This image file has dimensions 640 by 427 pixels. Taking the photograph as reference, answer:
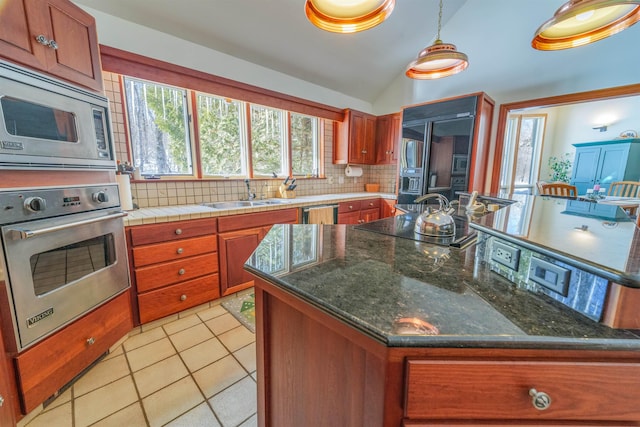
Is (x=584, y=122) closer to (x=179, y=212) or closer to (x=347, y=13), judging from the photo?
(x=347, y=13)

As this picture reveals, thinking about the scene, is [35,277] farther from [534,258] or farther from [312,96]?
[312,96]

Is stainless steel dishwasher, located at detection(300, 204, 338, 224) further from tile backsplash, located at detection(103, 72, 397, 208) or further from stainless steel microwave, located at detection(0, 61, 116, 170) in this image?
stainless steel microwave, located at detection(0, 61, 116, 170)

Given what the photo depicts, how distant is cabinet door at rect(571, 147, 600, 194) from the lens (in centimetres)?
516

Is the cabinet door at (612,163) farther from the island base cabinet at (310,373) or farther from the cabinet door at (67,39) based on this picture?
the cabinet door at (67,39)

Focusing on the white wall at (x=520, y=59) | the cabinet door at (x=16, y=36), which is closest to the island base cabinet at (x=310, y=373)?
the cabinet door at (x=16, y=36)

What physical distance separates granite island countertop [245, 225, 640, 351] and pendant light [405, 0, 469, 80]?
1423mm

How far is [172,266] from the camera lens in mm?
1963

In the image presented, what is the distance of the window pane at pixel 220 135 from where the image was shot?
8.62ft

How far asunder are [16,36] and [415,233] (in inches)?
82.1

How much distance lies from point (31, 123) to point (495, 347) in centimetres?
201

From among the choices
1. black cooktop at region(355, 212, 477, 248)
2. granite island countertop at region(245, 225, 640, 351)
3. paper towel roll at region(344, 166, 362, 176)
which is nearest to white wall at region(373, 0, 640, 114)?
paper towel roll at region(344, 166, 362, 176)

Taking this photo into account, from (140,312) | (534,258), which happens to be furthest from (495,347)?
(140,312)

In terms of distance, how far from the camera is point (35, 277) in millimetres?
1213

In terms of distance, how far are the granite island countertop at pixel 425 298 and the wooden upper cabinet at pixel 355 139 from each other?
2.91 metres
